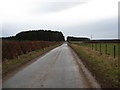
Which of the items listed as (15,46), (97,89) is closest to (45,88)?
(97,89)

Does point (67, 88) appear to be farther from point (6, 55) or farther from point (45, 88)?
point (6, 55)

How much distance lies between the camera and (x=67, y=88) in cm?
808

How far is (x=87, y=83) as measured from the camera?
9117mm

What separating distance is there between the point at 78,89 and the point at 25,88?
192cm

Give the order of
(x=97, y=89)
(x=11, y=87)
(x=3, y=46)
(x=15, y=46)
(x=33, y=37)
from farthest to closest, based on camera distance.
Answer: (x=33, y=37), (x=15, y=46), (x=3, y=46), (x=11, y=87), (x=97, y=89)

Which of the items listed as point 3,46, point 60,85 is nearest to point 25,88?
point 60,85

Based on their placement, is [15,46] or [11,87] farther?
[15,46]

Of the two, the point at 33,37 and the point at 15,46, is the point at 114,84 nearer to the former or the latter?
the point at 15,46

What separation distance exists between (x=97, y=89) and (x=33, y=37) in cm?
15108

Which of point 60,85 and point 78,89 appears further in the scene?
point 60,85

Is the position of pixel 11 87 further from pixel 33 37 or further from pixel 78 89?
pixel 33 37

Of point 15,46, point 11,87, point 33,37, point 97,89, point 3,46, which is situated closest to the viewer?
point 97,89

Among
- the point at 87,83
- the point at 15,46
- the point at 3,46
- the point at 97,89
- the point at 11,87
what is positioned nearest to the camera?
the point at 97,89

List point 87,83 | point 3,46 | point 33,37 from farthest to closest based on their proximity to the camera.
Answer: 1. point 33,37
2. point 3,46
3. point 87,83
